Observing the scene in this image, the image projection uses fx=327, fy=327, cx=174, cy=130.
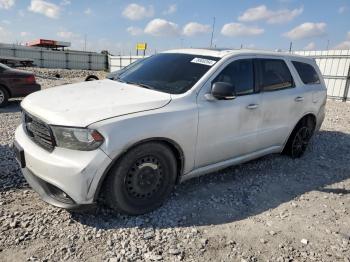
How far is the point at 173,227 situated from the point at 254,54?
260cm

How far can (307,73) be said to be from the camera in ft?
18.1

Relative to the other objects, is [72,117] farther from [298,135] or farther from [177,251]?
[298,135]

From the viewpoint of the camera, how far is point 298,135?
5.45m

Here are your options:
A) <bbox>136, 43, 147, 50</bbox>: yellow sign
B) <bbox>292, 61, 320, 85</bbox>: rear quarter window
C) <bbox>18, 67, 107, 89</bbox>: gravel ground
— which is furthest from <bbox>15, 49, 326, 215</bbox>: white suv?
<bbox>136, 43, 147, 50</bbox>: yellow sign

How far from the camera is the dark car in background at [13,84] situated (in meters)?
9.23

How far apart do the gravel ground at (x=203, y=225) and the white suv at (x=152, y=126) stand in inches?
12.7

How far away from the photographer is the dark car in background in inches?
363

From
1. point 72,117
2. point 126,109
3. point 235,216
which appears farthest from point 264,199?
point 72,117

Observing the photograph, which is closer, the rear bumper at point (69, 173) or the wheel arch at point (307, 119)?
the rear bumper at point (69, 173)

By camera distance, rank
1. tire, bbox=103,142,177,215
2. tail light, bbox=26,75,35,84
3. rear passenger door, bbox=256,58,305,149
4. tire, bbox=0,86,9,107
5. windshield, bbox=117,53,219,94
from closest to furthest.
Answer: tire, bbox=103,142,177,215
windshield, bbox=117,53,219,94
rear passenger door, bbox=256,58,305,149
tire, bbox=0,86,9,107
tail light, bbox=26,75,35,84

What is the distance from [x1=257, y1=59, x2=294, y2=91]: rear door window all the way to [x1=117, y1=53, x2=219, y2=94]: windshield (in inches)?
32.7

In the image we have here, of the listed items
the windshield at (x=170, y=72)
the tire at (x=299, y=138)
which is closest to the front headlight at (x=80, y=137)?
the windshield at (x=170, y=72)

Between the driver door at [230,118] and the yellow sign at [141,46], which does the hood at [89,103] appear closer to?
the driver door at [230,118]

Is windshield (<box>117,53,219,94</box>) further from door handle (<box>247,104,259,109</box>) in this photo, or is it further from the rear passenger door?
the rear passenger door
